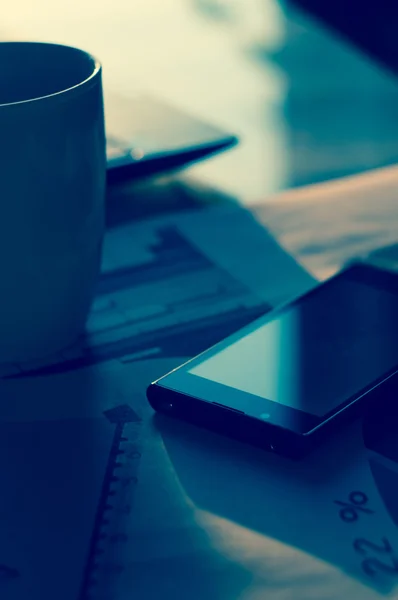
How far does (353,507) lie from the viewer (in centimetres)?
29

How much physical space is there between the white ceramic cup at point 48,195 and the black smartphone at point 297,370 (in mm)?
65

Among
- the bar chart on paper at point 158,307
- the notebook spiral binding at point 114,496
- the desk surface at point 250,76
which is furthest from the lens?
the desk surface at point 250,76

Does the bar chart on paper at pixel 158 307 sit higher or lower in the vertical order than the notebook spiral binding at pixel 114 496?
lower

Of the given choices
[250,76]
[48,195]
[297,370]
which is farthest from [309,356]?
[250,76]

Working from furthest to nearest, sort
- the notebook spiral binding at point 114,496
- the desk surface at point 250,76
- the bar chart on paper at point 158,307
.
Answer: the desk surface at point 250,76
the bar chart on paper at point 158,307
the notebook spiral binding at point 114,496

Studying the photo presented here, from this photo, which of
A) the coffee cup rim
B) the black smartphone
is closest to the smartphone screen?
the black smartphone

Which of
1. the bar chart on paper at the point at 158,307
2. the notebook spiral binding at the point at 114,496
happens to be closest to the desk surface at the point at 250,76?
the bar chart on paper at the point at 158,307

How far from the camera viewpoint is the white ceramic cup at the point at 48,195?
33 cm

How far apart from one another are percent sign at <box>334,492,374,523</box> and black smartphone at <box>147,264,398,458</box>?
2 cm

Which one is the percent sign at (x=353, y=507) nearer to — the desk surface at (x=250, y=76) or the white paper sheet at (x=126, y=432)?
the white paper sheet at (x=126, y=432)

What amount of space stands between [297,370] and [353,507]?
0.07 meters

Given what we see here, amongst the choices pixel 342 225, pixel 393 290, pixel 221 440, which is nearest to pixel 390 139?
pixel 342 225

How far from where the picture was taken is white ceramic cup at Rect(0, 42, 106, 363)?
0.33 meters

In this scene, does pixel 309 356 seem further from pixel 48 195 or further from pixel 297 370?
pixel 48 195
